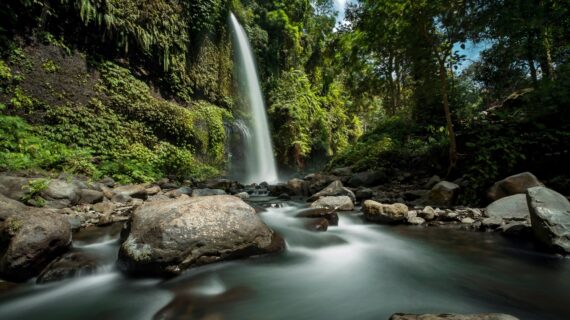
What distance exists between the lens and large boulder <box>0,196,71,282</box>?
2.97 m

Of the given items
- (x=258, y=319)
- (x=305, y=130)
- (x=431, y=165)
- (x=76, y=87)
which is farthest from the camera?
(x=305, y=130)

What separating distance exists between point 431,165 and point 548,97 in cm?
317

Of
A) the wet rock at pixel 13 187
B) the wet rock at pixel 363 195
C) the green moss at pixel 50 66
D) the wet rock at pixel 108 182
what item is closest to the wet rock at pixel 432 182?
the wet rock at pixel 363 195

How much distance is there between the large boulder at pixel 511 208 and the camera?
182 inches

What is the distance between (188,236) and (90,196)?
15.3 feet

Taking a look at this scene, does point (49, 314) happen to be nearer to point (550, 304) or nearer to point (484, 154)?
point (550, 304)

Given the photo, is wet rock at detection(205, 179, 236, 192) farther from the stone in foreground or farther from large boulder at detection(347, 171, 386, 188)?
the stone in foreground

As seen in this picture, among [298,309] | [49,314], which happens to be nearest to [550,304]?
[298,309]

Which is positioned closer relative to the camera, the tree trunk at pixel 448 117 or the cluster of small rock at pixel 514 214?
the cluster of small rock at pixel 514 214

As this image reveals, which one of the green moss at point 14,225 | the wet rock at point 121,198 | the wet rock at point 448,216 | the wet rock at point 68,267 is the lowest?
the wet rock at point 68,267

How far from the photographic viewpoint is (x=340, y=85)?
2530cm

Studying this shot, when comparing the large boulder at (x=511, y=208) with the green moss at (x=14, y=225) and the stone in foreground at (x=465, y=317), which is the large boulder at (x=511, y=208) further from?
the green moss at (x=14, y=225)

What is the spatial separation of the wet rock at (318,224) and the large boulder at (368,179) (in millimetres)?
4304

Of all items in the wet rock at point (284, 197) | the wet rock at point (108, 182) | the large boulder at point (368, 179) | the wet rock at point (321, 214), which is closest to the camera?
the wet rock at point (321, 214)
